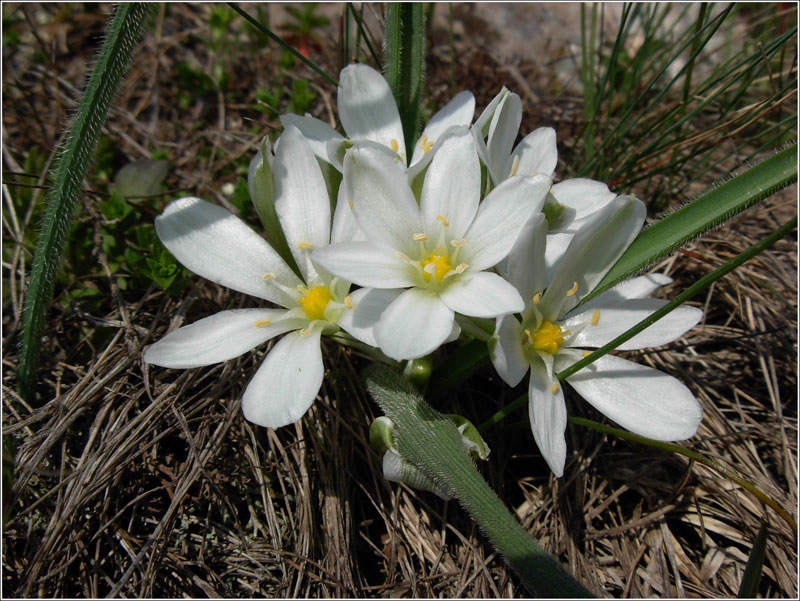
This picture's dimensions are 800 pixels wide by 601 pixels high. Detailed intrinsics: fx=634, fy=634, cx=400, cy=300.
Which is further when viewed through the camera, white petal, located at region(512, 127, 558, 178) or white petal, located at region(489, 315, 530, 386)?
white petal, located at region(512, 127, 558, 178)

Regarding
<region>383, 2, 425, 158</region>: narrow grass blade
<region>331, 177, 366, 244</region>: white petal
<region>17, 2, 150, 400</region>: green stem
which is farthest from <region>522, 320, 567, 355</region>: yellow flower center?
<region>17, 2, 150, 400</region>: green stem

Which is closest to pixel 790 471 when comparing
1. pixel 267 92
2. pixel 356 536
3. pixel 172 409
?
pixel 356 536

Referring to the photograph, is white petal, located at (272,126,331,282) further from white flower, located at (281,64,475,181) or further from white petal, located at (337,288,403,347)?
white petal, located at (337,288,403,347)

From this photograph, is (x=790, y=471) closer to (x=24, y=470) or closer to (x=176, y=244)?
(x=176, y=244)

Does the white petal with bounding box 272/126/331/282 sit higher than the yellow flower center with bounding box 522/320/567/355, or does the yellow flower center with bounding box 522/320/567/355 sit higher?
the white petal with bounding box 272/126/331/282

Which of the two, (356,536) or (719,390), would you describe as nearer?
(356,536)

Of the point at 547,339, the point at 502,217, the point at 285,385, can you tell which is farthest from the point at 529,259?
the point at 285,385

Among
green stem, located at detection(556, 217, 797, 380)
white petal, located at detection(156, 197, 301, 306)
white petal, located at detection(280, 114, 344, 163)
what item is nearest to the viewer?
green stem, located at detection(556, 217, 797, 380)
